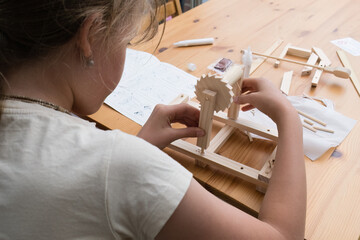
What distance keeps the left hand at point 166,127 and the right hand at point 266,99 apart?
0.45 ft

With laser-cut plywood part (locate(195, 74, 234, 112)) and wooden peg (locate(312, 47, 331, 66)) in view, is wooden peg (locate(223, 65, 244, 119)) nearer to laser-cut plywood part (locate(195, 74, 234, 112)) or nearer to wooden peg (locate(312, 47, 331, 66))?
laser-cut plywood part (locate(195, 74, 234, 112))

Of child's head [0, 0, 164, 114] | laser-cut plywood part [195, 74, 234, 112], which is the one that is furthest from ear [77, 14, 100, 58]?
laser-cut plywood part [195, 74, 234, 112]

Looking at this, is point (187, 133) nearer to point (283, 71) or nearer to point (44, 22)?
point (44, 22)

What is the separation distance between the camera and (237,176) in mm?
712

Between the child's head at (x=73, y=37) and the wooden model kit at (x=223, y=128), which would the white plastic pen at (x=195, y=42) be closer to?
the wooden model kit at (x=223, y=128)

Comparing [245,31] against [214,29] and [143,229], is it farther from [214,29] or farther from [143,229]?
[143,229]

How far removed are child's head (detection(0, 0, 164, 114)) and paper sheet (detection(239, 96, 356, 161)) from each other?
0.45 meters

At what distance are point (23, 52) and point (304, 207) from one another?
0.59m

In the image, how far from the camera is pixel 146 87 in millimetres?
1030

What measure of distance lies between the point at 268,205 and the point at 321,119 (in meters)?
0.39

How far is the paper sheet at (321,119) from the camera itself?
2.52 feet

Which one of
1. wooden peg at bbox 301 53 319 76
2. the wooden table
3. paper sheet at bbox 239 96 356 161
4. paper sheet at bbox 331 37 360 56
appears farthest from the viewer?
paper sheet at bbox 331 37 360 56

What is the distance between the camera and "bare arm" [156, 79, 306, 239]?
1.55 ft

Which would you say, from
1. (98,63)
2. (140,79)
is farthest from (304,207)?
(140,79)
